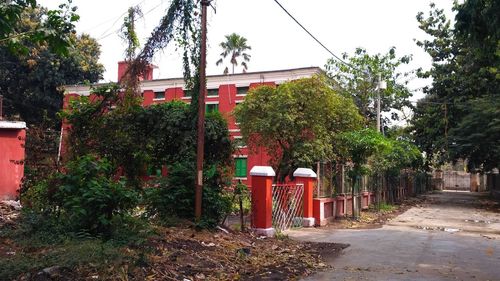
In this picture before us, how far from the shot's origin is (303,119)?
65.1ft

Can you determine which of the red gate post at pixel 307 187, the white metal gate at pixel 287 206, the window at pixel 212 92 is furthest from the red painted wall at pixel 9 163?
the window at pixel 212 92

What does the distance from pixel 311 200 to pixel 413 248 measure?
443 centimetres

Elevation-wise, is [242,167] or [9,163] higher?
[242,167]

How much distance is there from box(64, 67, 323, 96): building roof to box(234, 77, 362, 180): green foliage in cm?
963

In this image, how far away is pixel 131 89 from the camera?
11.3 meters

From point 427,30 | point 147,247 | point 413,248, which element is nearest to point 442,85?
point 427,30

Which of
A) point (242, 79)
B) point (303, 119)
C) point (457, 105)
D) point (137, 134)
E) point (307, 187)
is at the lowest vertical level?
point (307, 187)

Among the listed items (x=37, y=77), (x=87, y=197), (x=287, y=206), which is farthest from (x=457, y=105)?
(x=37, y=77)

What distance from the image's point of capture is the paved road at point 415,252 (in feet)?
25.8

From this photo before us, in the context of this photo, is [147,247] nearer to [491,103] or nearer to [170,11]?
[170,11]

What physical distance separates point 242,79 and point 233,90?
1094 millimetres

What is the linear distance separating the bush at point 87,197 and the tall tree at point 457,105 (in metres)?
19.7

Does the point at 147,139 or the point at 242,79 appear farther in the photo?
the point at 242,79

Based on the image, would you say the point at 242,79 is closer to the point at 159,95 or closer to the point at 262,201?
the point at 159,95
